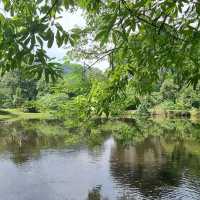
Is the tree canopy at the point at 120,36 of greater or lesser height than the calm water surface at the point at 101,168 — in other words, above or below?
above

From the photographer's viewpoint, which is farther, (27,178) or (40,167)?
(40,167)

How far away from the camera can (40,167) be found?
28.2 metres

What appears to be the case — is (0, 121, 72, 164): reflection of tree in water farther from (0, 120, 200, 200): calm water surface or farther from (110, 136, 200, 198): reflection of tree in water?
(110, 136, 200, 198): reflection of tree in water

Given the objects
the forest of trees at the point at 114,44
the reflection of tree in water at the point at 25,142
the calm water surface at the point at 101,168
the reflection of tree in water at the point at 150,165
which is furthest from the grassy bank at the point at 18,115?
the forest of trees at the point at 114,44

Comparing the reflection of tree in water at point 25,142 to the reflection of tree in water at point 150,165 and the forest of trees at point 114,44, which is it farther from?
the forest of trees at point 114,44

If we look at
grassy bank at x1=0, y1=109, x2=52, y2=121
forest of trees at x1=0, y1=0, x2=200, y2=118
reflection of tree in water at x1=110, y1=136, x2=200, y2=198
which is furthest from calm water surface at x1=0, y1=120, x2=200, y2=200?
grassy bank at x1=0, y1=109, x2=52, y2=121

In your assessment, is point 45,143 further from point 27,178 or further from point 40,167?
point 27,178

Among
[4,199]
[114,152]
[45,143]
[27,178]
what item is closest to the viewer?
[4,199]

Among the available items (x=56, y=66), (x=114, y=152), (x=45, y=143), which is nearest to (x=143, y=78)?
(x=56, y=66)

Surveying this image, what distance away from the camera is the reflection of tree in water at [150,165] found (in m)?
23.8

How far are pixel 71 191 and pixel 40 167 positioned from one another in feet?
20.3

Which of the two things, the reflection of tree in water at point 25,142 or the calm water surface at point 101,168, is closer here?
the calm water surface at point 101,168

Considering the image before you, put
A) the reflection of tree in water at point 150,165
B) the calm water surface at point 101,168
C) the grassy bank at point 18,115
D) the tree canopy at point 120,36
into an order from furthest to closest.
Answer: the grassy bank at point 18,115, the reflection of tree in water at point 150,165, the calm water surface at point 101,168, the tree canopy at point 120,36

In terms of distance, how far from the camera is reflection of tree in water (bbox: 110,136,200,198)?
937 inches
